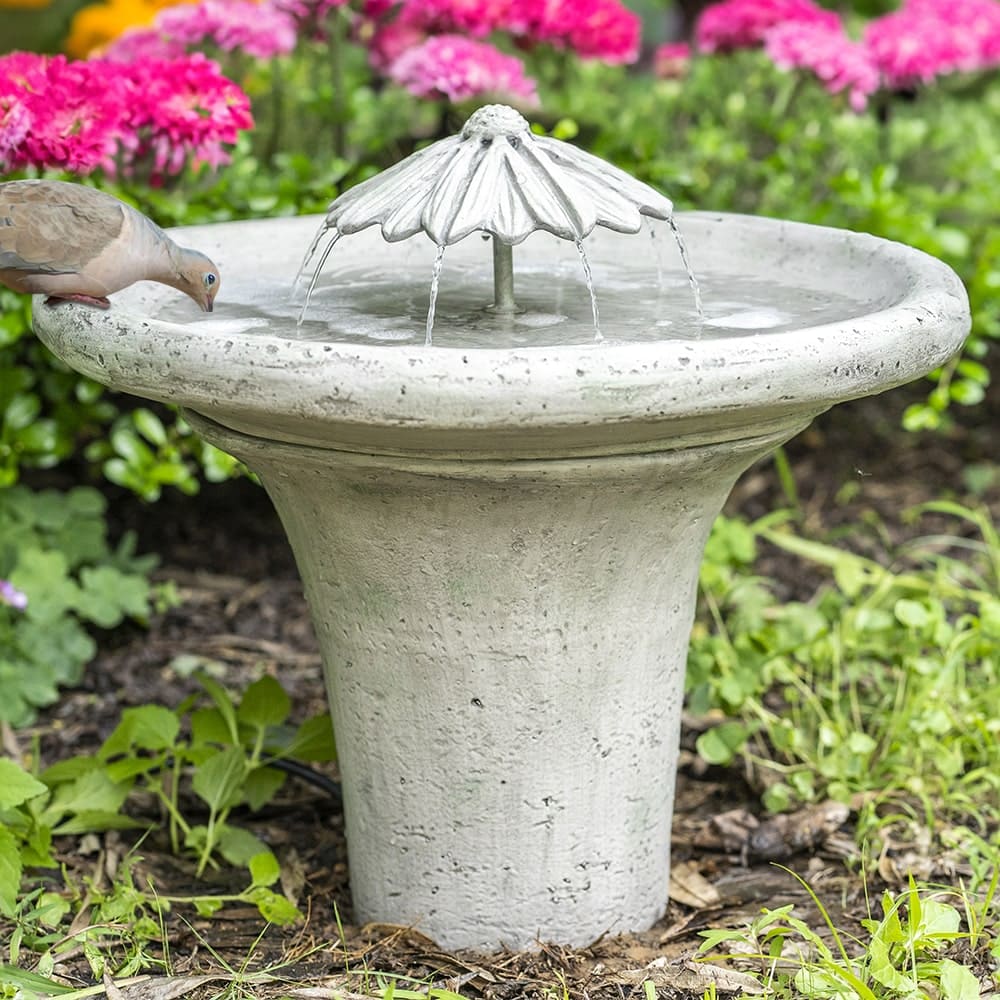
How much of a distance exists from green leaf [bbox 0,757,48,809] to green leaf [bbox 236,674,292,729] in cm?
47

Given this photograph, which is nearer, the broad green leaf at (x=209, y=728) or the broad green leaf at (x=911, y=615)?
the broad green leaf at (x=209, y=728)

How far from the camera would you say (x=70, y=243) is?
189 cm

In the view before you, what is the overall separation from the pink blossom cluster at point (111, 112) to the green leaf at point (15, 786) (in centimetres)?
102

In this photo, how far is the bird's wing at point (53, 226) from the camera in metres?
1.89

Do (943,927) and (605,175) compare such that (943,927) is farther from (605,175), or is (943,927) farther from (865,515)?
(865,515)

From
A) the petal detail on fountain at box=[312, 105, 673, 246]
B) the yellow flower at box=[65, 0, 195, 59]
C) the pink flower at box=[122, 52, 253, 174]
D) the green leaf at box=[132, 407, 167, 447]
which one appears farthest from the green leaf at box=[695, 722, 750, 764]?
the yellow flower at box=[65, 0, 195, 59]

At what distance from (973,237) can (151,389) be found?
2843 mm

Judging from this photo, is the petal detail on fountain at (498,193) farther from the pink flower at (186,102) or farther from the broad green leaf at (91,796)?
the broad green leaf at (91,796)

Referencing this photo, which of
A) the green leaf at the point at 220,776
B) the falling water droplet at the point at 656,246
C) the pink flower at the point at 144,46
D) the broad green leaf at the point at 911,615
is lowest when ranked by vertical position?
the green leaf at the point at 220,776

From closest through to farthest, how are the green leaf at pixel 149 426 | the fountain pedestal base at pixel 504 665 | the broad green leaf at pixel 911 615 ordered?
the fountain pedestal base at pixel 504 665 → the broad green leaf at pixel 911 615 → the green leaf at pixel 149 426

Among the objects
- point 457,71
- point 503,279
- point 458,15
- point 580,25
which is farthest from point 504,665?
point 580,25

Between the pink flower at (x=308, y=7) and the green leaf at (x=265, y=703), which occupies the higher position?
the pink flower at (x=308, y=7)

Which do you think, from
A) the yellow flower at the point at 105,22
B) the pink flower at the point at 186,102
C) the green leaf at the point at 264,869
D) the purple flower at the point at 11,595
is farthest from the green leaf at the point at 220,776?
the yellow flower at the point at 105,22

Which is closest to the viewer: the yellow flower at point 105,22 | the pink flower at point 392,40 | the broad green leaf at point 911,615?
the broad green leaf at point 911,615
